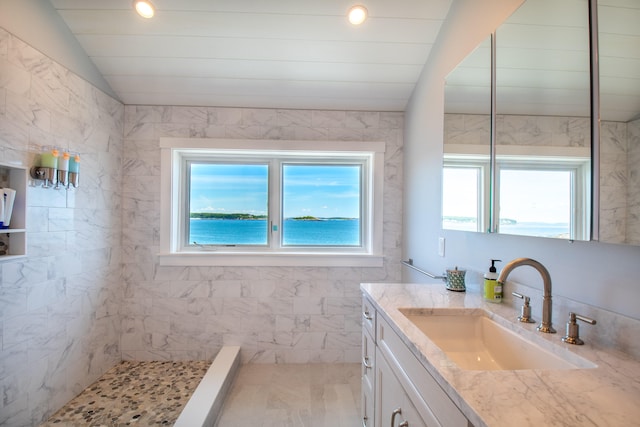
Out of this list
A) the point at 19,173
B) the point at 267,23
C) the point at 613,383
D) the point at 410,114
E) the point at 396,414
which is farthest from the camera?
the point at 410,114

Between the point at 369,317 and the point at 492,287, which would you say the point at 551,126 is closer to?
the point at 492,287

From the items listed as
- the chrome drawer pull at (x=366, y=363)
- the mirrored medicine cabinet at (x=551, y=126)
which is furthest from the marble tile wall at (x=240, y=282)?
the mirrored medicine cabinet at (x=551, y=126)

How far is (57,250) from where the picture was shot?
1.80m

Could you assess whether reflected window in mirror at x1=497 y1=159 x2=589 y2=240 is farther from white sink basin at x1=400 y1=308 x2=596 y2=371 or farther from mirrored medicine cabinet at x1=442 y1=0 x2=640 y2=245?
white sink basin at x1=400 y1=308 x2=596 y2=371

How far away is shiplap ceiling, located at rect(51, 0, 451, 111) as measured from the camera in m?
1.78

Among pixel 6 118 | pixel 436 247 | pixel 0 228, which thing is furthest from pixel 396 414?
pixel 6 118

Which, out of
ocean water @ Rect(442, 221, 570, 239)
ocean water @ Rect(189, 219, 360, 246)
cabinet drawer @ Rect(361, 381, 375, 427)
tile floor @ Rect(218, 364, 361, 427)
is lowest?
tile floor @ Rect(218, 364, 361, 427)

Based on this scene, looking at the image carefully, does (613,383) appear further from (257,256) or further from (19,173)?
(19,173)

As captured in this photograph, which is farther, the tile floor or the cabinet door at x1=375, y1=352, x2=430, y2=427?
the tile floor

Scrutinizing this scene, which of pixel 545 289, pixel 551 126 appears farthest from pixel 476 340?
A: pixel 551 126

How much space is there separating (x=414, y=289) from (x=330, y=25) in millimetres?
1675

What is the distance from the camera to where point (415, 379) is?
880 mm

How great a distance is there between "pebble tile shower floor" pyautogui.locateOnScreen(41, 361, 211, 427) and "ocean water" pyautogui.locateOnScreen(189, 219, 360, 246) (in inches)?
40.5

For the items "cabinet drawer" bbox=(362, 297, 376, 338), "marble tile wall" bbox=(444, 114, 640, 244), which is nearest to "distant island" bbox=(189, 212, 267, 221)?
"cabinet drawer" bbox=(362, 297, 376, 338)
